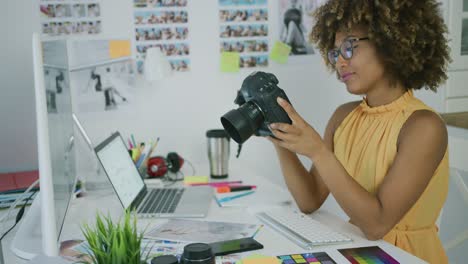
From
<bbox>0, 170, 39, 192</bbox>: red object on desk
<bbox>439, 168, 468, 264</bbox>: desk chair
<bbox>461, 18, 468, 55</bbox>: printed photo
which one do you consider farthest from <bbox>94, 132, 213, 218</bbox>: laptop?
<bbox>461, 18, 468, 55</bbox>: printed photo

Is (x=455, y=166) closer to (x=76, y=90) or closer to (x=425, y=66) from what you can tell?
(x=425, y=66)

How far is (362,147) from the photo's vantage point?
137 cm

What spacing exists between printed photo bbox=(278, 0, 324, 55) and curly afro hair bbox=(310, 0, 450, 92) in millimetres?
700

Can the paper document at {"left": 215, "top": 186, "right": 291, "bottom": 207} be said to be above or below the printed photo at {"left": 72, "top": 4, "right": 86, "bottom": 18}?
below

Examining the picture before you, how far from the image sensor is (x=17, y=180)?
1646 millimetres

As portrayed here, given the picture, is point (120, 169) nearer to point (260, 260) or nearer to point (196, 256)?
point (260, 260)

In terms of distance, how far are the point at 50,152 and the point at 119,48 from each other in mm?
1088

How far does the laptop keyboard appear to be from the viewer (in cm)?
135

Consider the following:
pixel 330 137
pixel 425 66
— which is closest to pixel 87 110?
pixel 330 137

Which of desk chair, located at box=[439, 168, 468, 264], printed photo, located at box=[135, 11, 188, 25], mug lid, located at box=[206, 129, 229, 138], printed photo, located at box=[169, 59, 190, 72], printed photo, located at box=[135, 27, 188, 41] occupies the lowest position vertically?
desk chair, located at box=[439, 168, 468, 264]

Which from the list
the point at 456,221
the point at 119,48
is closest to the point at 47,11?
the point at 119,48

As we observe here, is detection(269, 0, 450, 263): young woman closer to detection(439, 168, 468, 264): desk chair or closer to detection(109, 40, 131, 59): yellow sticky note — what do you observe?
detection(439, 168, 468, 264): desk chair

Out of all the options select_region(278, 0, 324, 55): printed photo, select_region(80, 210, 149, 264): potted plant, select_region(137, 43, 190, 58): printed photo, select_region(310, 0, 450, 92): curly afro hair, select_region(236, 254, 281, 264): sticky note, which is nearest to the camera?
select_region(80, 210, 149, 264): potted plant

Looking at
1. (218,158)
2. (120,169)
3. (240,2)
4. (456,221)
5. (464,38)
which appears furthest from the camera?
(464,38)
